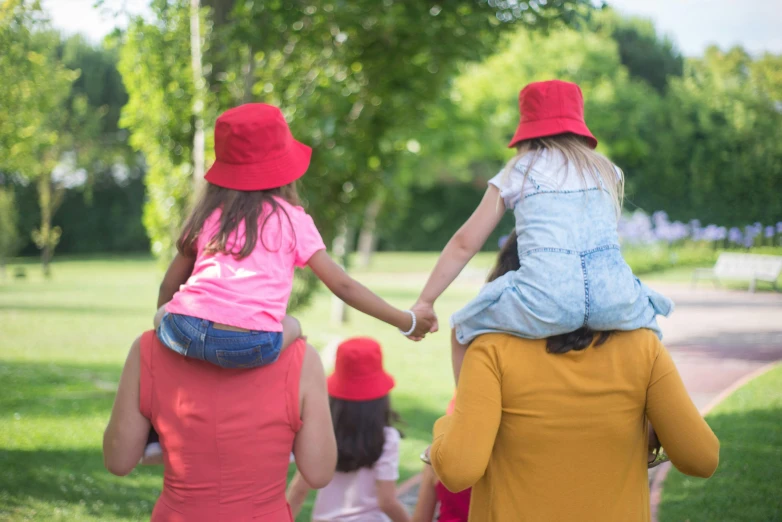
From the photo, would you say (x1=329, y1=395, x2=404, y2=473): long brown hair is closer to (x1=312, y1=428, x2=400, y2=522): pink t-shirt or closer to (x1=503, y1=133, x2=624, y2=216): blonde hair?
(x1=312, y1=428, x2=400, y2=522): pink t-shirt

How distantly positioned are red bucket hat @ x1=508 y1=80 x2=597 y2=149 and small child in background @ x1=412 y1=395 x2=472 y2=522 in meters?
1.09

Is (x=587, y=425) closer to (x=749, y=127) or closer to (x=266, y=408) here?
(x=266, y=408)

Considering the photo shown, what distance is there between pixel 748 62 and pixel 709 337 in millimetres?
1754

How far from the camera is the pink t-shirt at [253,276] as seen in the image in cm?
214

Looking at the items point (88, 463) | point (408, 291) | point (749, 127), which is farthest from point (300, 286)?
point (408, 291)

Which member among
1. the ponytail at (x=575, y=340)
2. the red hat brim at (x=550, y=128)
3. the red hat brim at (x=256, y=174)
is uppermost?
the red hat brim at (x=550, y=128)

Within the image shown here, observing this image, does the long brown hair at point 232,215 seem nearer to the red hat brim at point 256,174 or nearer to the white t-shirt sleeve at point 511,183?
the red hat brim at point 256,174

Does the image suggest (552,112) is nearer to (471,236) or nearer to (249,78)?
(471,236)

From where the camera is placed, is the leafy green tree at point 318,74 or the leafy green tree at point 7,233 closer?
the leafy green tree at point 318,74

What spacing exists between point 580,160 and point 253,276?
3.39ft

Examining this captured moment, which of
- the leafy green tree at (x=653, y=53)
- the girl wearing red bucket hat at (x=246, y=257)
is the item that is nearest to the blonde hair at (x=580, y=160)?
the girl wearing red bucket hat at (x=246, y=257)

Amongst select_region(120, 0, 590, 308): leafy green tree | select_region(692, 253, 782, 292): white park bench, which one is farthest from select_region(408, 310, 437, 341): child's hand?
select_region(120, 0, 590, 308): leafy green tree

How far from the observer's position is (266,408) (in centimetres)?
221

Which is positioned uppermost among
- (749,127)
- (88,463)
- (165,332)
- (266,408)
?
(749,127)
